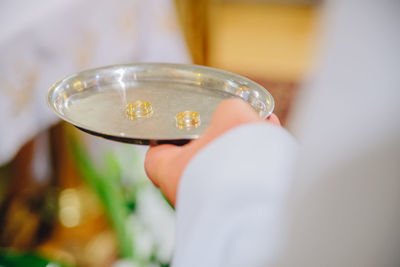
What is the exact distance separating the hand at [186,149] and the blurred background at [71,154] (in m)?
0.38

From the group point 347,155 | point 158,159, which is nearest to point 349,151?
point 347,155

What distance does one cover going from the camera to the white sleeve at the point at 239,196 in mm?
277

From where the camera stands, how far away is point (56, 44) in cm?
81

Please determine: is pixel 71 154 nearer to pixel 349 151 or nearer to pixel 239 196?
pixel 239 196

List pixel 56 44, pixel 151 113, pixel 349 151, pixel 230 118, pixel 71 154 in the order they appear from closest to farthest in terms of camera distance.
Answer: pixel 349 151, pixel 230 118, pixel 151 113, pixel 56 44, pixel 71 154

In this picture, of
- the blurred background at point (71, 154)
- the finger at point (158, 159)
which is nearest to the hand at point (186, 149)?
the finger at point (158, 159)

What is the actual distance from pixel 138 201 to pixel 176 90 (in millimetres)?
532

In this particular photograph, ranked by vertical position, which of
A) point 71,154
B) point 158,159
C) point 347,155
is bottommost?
point 71,154

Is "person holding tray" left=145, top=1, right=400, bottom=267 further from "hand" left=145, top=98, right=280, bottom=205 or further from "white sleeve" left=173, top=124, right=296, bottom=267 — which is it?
"hand" left=145, top=98, right=280, bottom=205

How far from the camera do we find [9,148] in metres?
0.72

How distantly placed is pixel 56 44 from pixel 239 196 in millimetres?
652

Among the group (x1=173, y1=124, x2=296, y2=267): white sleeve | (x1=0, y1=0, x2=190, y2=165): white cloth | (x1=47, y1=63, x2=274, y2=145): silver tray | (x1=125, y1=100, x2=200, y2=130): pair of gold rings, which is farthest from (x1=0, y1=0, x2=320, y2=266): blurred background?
(x1=173, y1=124, x2=296, y2=267): white sleeve

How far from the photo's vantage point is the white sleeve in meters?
0.28

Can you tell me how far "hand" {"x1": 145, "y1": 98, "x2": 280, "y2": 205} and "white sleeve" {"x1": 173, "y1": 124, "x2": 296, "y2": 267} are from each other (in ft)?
0.16
